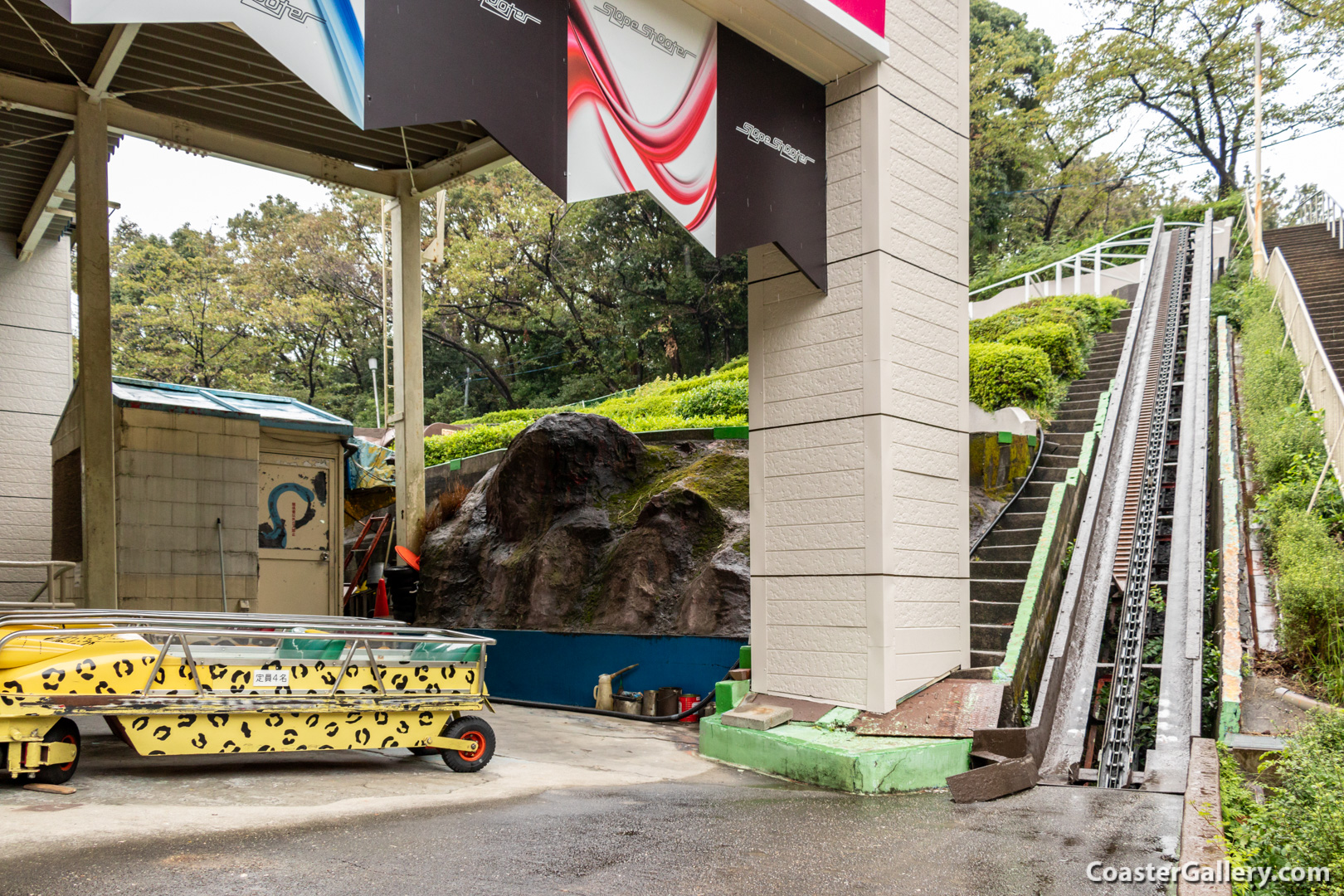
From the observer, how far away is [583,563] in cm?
1271

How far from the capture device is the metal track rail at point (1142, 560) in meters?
7.39

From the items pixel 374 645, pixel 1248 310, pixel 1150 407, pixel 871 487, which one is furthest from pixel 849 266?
pixel 1248 310

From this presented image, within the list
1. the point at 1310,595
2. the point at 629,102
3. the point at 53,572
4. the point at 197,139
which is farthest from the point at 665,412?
the point at 1310,595

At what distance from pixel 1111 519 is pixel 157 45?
A: 11856 millimetres

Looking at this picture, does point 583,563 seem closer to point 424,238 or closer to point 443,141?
point 443,141

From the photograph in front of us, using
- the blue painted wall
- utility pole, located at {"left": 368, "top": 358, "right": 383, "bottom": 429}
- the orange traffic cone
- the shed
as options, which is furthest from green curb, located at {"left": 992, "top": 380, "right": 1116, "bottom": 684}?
utility pole, located at {"left": 368, "top": 358, "right": 383, "bottom": 429}

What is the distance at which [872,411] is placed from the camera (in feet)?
24.8

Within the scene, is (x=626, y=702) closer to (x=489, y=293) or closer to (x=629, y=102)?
(x=629, y=102)

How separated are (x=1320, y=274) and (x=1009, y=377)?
965 centimetres

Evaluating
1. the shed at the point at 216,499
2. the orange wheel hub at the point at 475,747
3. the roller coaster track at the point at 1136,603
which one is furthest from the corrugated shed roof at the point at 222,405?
the roller coaster track at the point at 1136,603

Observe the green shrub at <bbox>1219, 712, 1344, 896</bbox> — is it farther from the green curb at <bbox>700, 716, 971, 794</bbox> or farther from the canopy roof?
the canopy roof

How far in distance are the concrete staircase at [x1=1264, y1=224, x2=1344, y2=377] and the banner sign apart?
840 centimetres

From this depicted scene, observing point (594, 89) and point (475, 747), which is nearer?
point (594, 89)

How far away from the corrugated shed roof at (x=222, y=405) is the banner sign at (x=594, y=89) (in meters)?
7.55
